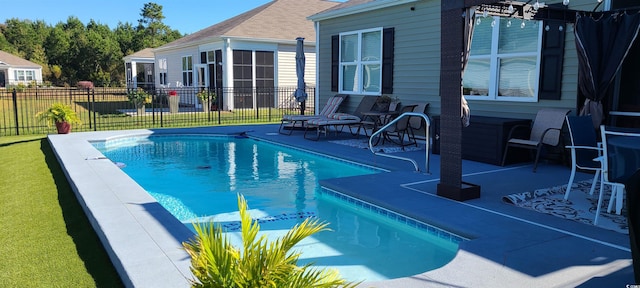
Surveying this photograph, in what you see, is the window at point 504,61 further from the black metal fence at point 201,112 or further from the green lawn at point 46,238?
the black metal fence at point 201,112

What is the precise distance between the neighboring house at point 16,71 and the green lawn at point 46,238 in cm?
4072

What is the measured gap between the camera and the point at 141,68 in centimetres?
3556

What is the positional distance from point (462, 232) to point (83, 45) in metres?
47.7

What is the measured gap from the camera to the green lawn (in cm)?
323

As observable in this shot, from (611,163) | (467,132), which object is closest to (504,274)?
(611,163)

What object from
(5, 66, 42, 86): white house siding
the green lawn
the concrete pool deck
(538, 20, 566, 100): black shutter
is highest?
(5, 66, 42, 86): white house siding

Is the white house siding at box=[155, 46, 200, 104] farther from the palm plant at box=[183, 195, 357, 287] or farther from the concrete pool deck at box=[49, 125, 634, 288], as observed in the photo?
the palm plant at box=[183, 195, 357, 287]

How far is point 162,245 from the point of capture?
12.1 ft

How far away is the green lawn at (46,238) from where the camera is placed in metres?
3.23

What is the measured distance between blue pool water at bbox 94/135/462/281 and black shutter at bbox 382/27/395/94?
264cm

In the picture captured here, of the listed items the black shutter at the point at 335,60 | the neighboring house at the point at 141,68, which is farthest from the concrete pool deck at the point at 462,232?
the neighboring house at the point at 141,68

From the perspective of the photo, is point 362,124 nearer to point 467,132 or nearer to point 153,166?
point 467,132

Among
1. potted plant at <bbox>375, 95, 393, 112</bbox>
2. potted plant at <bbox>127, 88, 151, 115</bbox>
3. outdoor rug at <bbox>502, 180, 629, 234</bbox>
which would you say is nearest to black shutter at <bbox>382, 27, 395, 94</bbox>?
potted plant at <bbox>375, 95, 393, 112</bbox>

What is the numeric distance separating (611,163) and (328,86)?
9095 millimetres
